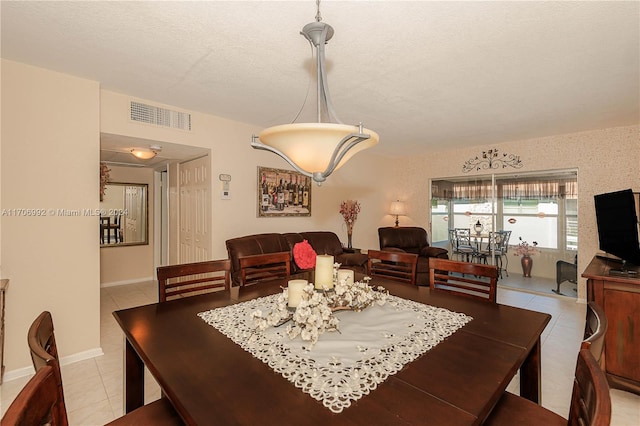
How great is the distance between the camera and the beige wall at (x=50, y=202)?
7.64ft

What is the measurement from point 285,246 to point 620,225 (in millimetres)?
3518

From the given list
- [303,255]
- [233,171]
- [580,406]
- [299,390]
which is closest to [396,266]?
[303,255]

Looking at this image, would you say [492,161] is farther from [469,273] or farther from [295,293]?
[295,293]

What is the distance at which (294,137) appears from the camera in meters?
1.34

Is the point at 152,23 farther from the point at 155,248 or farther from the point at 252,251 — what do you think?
the point at 155,248

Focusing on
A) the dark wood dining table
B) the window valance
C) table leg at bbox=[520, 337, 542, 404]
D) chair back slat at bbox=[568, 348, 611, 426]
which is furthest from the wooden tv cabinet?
the window valance

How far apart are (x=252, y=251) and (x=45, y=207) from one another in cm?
191

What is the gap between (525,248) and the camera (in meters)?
5.05

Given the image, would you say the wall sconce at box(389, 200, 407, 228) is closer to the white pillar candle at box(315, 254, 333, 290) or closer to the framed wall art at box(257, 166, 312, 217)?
the framed wall art at box(257, 166, 312, 217)

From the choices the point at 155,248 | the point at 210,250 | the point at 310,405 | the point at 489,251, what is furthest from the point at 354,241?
the point at 310,405

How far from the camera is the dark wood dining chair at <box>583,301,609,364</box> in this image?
3.05 feet

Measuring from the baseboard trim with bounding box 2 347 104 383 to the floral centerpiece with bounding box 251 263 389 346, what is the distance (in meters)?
2.29

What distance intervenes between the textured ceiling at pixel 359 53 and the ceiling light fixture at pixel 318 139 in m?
0.48

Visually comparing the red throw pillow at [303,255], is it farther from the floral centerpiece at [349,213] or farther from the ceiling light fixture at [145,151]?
the floral centerpiece at [349,213]
